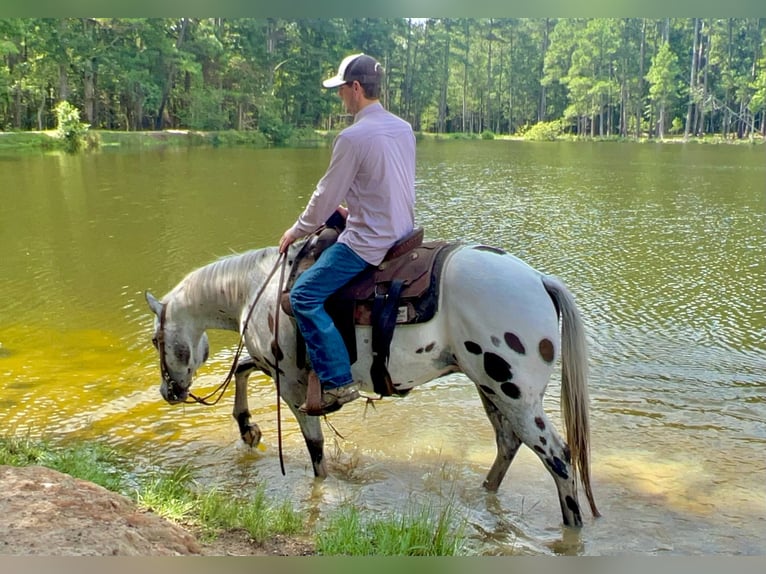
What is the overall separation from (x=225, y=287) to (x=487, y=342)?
1.79m

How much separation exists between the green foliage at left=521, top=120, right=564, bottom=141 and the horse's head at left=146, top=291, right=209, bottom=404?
40.3m

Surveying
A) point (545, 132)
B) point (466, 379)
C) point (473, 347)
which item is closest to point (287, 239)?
Answer: point (473, 347)

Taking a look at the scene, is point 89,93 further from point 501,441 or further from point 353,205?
point 501,441

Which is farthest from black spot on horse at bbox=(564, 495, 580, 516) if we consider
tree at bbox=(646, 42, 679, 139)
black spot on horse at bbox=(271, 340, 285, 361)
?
A: tree at bbox=(646, 42, 679, 139)

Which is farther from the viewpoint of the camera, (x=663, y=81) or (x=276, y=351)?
(x=663, y=81)

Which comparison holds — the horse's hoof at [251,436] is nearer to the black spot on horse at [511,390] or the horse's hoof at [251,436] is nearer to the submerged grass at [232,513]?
the submerged grass at [232,513]

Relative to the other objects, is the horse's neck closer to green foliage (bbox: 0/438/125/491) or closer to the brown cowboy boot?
the brown cowboy boot

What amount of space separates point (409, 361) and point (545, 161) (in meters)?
27.7

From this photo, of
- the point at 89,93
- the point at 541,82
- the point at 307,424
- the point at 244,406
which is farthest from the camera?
the point at 541,82

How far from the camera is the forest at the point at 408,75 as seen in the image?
26.8 m

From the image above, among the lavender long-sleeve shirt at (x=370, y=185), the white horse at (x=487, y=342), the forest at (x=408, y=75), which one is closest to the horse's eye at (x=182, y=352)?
the white horse at (x=487, y=342)

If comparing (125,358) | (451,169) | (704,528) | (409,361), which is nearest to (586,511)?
(704,528)

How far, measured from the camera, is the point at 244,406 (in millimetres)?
5062

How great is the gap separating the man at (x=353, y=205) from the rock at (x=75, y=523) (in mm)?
1182
